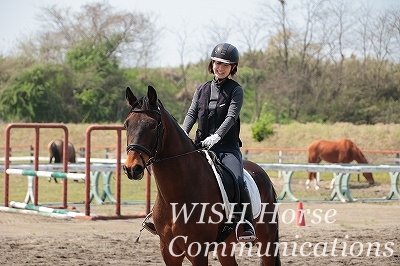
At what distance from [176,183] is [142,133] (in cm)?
68

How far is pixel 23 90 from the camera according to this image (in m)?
48.7

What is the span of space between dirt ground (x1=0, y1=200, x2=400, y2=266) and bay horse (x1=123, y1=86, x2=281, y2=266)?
325cm

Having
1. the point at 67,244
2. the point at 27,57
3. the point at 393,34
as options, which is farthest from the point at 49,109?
the point at 67,244

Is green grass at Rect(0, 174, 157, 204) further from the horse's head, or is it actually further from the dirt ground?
the horse's head

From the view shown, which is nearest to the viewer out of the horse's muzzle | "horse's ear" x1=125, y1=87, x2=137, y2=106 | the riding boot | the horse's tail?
the horse's muzzle

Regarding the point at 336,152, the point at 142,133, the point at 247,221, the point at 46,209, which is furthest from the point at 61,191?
the point at 142,133

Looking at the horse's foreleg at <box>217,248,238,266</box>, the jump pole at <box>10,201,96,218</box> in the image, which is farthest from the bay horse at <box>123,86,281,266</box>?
the jump pole at <box>10,201,96,218</box>

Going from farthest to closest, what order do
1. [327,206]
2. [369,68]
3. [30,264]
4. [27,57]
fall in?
[27,57]
[369,68]
[327,206]
[30,264]

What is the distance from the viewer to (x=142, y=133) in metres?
6.05

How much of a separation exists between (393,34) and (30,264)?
105 ft

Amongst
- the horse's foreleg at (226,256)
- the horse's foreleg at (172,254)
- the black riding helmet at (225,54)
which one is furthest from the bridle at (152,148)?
the horse's foreleg at (226,256)

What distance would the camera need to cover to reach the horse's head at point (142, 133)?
582 cm

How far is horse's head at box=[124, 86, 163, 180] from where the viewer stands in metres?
5.82

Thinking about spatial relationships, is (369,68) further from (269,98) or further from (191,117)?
(191,117)
